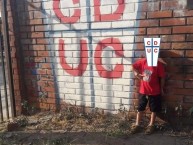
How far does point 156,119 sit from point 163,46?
40.4 inches

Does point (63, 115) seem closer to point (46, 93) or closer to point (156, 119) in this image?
point (46, 93)

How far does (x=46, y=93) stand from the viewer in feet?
14.7

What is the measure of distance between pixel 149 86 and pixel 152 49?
19.3 inches

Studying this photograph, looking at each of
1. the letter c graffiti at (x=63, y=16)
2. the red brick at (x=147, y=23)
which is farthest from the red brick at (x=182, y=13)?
the letter c graffiti at (x=63, y=16)

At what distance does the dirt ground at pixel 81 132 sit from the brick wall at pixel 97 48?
23 cm

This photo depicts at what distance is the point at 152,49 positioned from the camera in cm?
346

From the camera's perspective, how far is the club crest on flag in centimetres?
344

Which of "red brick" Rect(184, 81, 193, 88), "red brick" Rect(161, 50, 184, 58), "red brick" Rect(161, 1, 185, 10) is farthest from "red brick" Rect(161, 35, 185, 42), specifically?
"red brick" Rect(184, 81, 193, 88)

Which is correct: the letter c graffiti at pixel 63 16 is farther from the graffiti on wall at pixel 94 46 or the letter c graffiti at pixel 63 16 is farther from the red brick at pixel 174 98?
the red brick at pixel 174 98

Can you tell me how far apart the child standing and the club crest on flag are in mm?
113

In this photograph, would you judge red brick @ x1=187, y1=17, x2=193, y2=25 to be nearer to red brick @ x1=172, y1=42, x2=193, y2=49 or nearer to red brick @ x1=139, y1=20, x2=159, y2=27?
red brick @ x1=172, y1=42, x2=193, y2=49

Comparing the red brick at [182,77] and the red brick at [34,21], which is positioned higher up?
the red brick at [34,21]

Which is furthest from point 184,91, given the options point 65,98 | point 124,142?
point 65,98

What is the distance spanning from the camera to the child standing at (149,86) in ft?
11.7
